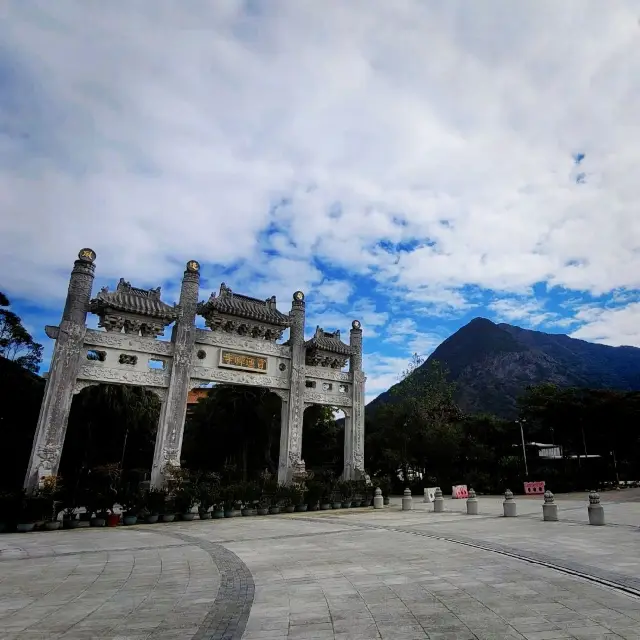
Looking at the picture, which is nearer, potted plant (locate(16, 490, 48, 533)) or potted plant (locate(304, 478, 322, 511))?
potted plant (locate(16, 490, 48, 533))

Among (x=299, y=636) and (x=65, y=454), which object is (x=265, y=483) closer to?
(x=65, y=454)

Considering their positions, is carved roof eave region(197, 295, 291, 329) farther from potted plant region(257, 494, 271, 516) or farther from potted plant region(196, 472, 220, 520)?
potted plant region(257, 494, 271, 516)

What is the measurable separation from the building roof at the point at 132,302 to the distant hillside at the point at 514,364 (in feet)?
182

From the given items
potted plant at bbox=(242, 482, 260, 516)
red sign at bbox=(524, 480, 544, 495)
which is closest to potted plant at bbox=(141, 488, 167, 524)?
potted plant at bbox=(242, 482, 260, 516)

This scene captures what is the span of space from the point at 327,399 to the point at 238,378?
4.62 meters

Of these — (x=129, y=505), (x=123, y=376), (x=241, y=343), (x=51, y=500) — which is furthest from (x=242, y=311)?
(x=51, y=500)

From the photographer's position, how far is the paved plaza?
4039 millimetres

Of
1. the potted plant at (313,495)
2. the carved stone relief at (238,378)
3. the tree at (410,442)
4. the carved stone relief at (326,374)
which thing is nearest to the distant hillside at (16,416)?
the carved stone relief at (238,378)

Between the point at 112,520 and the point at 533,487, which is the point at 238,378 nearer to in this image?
the point at 112,520

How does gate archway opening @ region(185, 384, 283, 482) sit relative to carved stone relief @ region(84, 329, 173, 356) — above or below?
below

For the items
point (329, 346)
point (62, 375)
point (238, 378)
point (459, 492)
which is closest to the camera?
point (62, 375)

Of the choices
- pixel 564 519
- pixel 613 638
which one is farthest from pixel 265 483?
pixel 613 638

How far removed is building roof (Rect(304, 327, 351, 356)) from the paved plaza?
1131cm

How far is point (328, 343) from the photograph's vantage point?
21.3 metres
